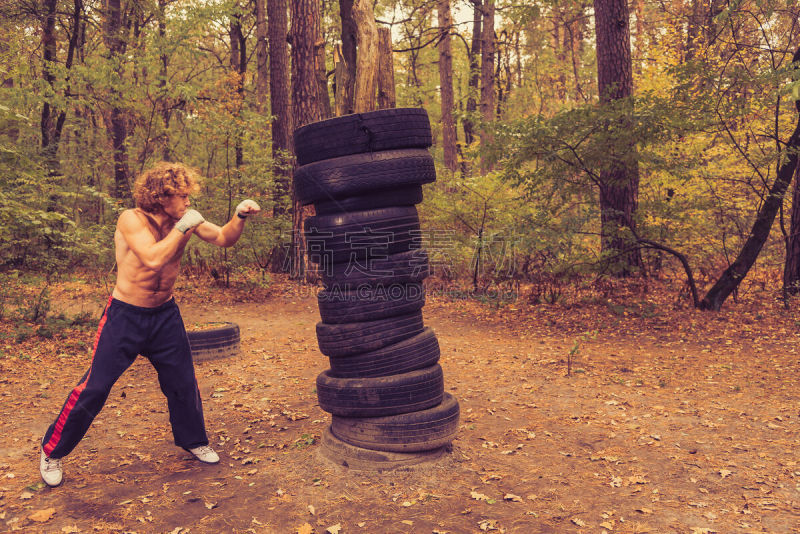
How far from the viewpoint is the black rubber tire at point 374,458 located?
163 inches

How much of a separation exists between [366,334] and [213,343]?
4.13m

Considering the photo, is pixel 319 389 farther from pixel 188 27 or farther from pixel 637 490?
pixel 188 27

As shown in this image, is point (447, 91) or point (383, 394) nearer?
point (383, 394)

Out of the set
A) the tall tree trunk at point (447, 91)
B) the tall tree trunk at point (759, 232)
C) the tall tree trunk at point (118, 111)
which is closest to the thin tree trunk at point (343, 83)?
the tall tree trunk at point (759, 232)

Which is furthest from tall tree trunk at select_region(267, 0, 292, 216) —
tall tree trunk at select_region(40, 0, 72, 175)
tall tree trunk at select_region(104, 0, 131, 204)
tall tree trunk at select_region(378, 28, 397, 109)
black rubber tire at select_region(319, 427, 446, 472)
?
black rubber tire at select_region(319, 427, 446, 472)

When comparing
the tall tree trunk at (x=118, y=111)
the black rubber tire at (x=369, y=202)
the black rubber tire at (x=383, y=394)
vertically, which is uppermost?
the tall tree trunk at (x=118, y=111)

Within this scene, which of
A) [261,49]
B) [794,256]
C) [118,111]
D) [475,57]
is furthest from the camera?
[475,57]

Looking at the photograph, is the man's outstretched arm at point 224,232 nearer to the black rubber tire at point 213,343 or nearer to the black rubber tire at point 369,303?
the black rubber tire at point 369,303

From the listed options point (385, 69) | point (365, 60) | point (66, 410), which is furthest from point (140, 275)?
point (385, 69)

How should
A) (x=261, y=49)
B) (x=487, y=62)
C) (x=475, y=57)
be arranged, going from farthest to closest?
(x=475, y=57) → (x=261, y=49) → (x=487, y=62)

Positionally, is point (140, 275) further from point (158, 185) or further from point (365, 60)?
point (365, 60)

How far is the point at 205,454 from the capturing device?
14.6 feet

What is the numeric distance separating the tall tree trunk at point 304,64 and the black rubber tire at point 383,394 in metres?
8.56

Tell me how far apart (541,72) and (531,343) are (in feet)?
74.0
